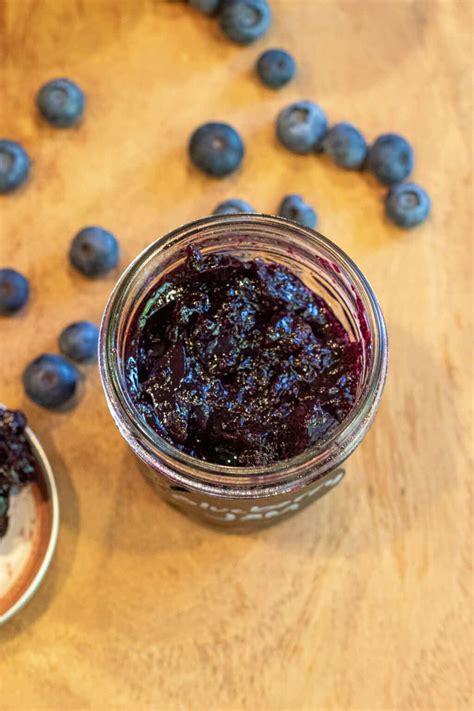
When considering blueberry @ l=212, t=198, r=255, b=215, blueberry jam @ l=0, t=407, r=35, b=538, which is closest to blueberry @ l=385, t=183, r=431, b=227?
blueberry @ l=212, t=198, r=255, b=215

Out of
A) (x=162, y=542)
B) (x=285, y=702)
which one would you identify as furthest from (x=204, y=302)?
(x=285, y=702)

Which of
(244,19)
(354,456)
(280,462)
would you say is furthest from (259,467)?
(244,19)

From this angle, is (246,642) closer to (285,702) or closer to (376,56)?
(285,702)

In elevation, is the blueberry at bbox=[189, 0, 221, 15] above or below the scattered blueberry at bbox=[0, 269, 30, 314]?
above

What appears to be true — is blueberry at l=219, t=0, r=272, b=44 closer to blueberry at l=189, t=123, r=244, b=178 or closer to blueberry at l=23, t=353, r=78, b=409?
blueberry at l=189, t=123, r=244, b=178

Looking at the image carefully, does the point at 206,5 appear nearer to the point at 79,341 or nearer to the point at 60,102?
the point at 60,102

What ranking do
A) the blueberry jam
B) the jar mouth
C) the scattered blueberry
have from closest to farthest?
the jar mouth
the blueberry jam
the scattered blueberry
